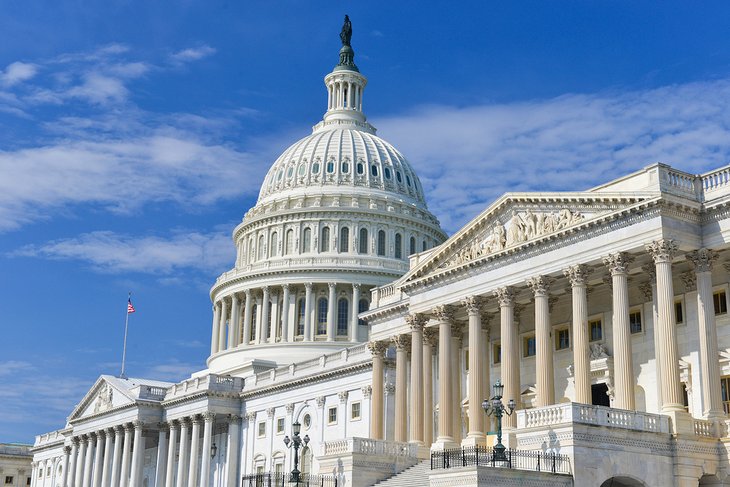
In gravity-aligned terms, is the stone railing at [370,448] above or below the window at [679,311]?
below

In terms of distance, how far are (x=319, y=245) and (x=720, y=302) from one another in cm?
7144

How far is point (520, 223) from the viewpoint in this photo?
54438 millimetres

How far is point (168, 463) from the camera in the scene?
332ft

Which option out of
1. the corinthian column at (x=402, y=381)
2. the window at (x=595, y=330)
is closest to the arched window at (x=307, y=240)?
the corinthian column at (x=402, y=381)

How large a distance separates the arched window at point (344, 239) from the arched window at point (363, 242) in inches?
53.3

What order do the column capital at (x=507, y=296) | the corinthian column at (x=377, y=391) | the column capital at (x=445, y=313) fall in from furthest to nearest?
the corinthian column at (x=377, y=391)
the column capital at (x=445, y=313)
the column capital at (x=507, y=296)

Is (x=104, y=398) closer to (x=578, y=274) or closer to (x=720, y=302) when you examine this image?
(x=578, y=274)

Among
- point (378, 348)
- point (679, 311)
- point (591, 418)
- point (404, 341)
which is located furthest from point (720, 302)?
point (378, 348)

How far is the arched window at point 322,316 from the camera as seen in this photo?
114 meters

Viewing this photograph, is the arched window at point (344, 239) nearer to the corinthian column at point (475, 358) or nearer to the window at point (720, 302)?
the corinthian column at point (475, 358)

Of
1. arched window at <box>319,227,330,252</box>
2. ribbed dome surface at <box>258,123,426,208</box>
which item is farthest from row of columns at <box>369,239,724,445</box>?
ribbed dome surface at <box>258,123,426,208</box>

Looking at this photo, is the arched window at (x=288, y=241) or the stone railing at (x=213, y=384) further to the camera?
the arched window at (x=288, y=241)

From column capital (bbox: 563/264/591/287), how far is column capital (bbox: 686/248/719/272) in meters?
4.95

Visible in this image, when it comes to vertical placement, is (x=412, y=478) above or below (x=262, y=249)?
below
